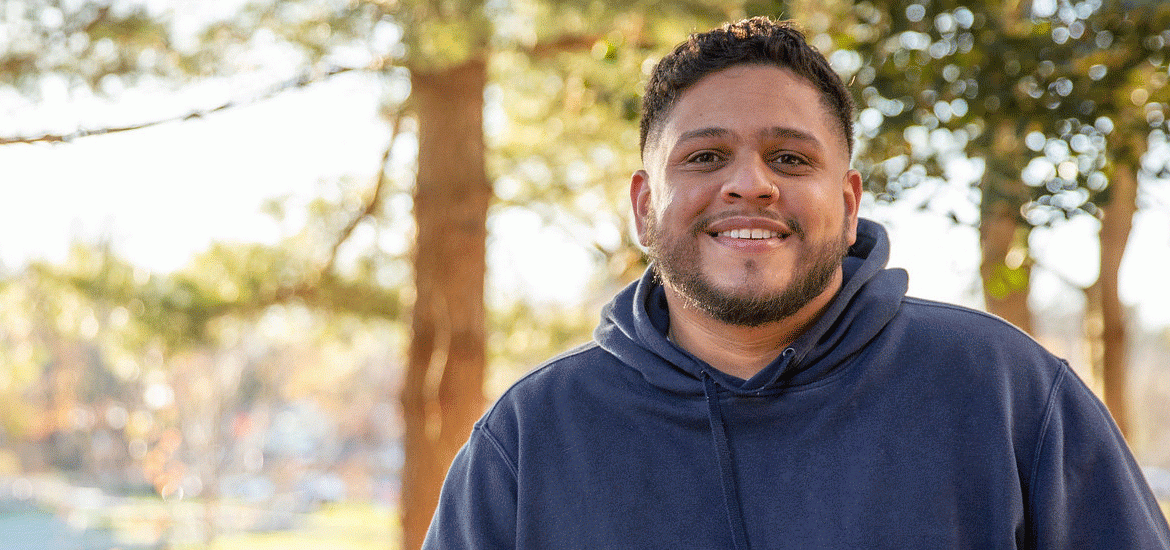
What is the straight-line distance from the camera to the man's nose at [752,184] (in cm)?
165

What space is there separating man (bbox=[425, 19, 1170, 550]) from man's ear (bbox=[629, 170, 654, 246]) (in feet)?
0.23

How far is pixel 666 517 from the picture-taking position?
1613 mm

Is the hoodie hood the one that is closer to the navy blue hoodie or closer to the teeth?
the navy blue hoodie

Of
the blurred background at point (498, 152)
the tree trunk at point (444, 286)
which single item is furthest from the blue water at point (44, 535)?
the tree trunk at point (444, 286)

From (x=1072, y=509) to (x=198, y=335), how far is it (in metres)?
6.23

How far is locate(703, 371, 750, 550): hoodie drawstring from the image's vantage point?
1575 millimetres

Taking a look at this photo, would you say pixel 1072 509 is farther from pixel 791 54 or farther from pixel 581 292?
pixel 581 292

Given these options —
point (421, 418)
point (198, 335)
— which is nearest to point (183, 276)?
point (198, 335)

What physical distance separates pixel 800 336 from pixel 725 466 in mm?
259

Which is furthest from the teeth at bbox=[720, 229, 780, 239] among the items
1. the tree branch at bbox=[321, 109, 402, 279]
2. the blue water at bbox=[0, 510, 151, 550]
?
the blue water at bbox=[0, 510, 151, 550]

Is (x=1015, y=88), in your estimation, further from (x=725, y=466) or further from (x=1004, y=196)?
(x=725, y=466)

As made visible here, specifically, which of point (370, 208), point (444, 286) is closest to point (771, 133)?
point (444, 286)

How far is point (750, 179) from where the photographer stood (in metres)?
1.66

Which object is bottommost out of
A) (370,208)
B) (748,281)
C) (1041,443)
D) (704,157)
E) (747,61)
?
(1041,443)
